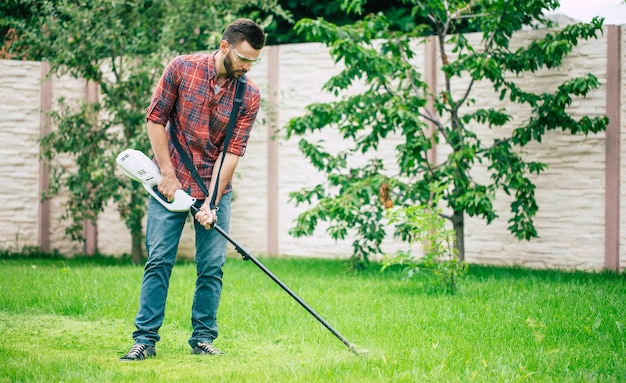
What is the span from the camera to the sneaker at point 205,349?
423 centimetres

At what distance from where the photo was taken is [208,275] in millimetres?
4281

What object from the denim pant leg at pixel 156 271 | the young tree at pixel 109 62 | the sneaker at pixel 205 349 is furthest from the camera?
the young tree at pixel 109 62

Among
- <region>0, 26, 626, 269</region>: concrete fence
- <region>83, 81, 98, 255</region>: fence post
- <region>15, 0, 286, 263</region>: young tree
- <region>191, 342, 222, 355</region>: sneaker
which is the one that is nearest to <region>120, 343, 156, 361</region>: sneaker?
<region>191, 342, 222, 355</region>: sneaker

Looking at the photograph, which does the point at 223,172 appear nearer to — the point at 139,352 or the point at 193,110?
the point at 193,110

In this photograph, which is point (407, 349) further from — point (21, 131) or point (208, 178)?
point (21, 131)

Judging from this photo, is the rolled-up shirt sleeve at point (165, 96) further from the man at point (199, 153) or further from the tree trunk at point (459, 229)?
the tree trunk at point (459, 229)

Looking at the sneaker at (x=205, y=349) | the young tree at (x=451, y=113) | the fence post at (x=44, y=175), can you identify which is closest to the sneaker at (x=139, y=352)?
the sneaker at (x=205, y=349)

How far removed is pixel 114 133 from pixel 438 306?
399 centimetres

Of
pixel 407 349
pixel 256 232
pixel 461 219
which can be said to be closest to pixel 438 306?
pixel 407 349

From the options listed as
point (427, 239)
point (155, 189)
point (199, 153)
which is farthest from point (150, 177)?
point (427, 239)

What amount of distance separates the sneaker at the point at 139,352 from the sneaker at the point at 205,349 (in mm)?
224

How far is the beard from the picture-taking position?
4082mm

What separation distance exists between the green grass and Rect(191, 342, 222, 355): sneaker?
57 millimetres

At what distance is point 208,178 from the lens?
14.0 ft
